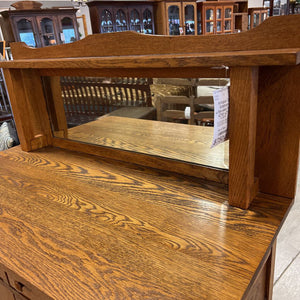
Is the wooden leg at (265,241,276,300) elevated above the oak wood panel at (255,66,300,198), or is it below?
below

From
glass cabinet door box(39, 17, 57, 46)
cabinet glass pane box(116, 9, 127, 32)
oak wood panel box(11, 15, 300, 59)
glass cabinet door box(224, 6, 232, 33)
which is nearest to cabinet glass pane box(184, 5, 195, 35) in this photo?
glass cabinet door box(224, 6, 232, 33)

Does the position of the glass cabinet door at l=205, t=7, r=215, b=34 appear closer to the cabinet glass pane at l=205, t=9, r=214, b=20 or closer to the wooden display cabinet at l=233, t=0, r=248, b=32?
the cabinet glass pane at l=205, t=9, r=214, b=20

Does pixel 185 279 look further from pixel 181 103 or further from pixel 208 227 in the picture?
pixel 181 103

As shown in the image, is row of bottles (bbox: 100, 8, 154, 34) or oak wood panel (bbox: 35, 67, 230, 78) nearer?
oak wood panel (bbox: 35, 67, 230, 78)

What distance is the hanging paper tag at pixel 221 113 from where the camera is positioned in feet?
2.23

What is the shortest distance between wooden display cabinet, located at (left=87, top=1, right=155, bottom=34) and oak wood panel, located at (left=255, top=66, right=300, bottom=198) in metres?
5.03

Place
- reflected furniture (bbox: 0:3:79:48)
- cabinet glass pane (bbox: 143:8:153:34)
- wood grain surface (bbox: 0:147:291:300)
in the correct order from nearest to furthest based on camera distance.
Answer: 1. wood grain surface (bbox: 0:147:291:300)
2. reflected furniture (bbox: 0:3:79:48)
3. cabinet glass pane (bbox: 143:8:153:34)

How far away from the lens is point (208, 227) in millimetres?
714

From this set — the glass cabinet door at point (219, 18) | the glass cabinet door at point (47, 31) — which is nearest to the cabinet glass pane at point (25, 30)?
the glass cabinet door at point (47, 31)

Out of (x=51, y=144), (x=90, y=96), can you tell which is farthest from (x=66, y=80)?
(x=51, y=144)

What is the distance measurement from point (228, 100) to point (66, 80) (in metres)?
0.71

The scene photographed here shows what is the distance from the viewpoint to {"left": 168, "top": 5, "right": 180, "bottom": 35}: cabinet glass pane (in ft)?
19.7

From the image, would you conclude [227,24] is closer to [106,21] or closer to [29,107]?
[106,21]

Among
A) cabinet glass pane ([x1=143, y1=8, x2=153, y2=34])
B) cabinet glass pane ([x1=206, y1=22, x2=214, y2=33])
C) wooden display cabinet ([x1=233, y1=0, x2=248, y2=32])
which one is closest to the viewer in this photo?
cabinet glass pane ([x1=143, y1=8, x2=153, y2=34])
